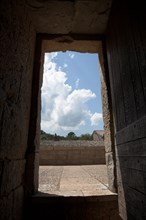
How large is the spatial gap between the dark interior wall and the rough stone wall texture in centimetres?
114

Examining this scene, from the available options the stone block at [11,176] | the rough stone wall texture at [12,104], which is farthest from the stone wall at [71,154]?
the stone block at [11,176]

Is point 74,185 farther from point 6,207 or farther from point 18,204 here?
point 6,207

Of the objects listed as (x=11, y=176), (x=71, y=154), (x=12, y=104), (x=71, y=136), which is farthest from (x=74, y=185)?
(x=71, y=136)

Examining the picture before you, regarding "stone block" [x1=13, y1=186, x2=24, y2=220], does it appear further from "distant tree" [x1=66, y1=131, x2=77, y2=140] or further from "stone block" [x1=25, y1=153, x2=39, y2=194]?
"distant tree" [x1=66, y1=131, x2=77, y2=140]

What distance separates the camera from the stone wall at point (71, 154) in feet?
26.6

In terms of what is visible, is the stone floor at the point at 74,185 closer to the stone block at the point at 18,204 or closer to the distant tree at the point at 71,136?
the stone block at the point at 18,204

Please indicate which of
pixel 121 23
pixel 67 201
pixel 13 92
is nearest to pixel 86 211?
pixel 67 201

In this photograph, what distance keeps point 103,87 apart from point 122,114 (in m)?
1.06

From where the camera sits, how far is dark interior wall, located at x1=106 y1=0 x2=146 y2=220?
1368 millimetres

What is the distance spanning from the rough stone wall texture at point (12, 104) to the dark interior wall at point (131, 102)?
1135 mm

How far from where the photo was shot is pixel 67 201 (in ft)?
7.17

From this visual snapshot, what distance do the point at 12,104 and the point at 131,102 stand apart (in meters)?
1.16

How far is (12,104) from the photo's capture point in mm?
1670

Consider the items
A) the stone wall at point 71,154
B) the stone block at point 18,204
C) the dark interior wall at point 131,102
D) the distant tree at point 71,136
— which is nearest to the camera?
the dark interior wall at point 131,102
